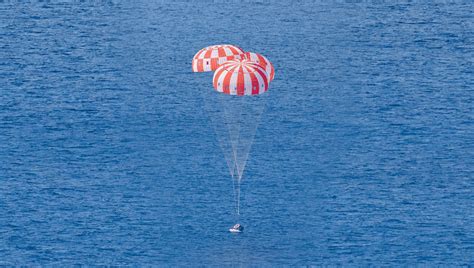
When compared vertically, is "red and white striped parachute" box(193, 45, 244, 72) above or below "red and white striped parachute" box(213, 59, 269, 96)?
above

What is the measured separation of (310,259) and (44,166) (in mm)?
41095

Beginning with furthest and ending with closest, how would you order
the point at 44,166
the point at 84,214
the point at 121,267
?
the point at 44,166, the point at 84,214, the point at 121,267

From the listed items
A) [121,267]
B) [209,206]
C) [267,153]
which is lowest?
[121,267]

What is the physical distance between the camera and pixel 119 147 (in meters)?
200

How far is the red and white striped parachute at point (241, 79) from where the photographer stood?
168 m

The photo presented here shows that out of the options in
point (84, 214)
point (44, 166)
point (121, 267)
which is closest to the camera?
point (121, 267)

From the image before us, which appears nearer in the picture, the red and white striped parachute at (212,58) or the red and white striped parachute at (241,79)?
the red and white striped parachute at (241,79)

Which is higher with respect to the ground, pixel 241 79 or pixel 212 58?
pixel 212 58

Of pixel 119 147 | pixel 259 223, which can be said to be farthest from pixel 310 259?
pixel 119 147

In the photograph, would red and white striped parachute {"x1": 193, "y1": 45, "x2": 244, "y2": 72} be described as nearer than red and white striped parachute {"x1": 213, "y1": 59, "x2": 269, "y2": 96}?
No

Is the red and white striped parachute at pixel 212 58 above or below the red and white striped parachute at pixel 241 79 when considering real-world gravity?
above

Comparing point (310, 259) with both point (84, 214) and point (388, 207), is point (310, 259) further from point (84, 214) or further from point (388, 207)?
point (84, 214)

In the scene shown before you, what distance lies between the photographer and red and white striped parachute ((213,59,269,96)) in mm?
168375

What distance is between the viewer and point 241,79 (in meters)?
168
